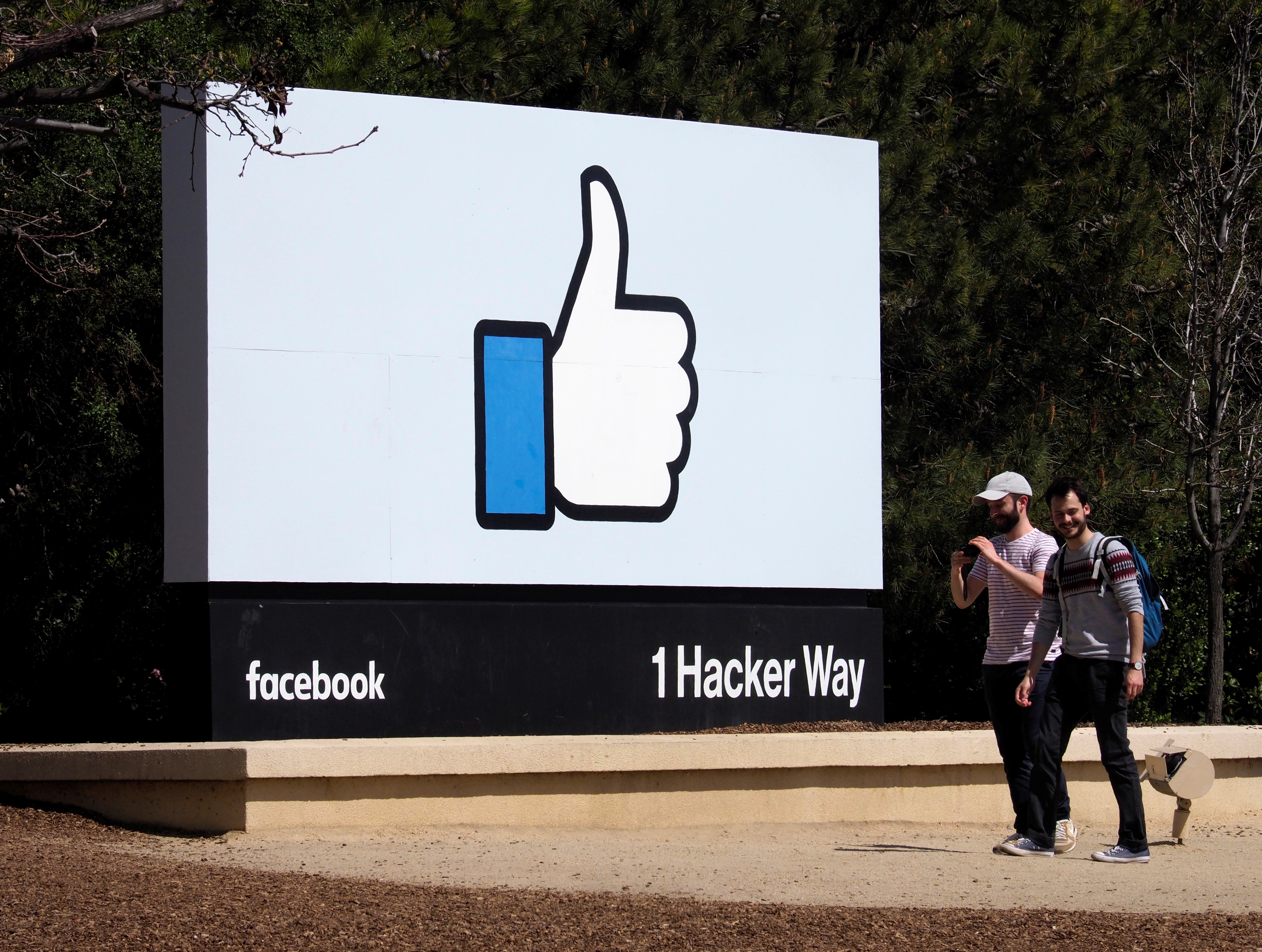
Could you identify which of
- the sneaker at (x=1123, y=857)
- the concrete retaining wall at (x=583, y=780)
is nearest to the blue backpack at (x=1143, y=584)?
the sneaker at (x=1123, y=857)

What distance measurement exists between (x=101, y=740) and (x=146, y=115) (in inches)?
226

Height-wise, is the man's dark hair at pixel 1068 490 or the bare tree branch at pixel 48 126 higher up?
the bare tree branch at pixel 48 126

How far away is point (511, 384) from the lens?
29.2 ft

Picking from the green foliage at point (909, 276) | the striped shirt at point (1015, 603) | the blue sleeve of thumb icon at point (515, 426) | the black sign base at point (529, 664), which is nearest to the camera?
the striped shirt at point (1015, 603)

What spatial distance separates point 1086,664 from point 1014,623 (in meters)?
0.44

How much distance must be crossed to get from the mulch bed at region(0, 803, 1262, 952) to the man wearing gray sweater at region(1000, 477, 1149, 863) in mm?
1290

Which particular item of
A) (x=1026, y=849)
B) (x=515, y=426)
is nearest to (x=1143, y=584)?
(x=1026, y=849)

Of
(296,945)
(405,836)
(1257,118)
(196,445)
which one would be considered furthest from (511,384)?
(1257,118)

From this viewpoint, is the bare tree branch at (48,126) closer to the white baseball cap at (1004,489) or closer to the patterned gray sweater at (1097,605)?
the white baseball cap at (1004,489)

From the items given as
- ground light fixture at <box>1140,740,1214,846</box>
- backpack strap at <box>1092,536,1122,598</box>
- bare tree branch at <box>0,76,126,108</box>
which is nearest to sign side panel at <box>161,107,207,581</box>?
bare tree branch at <box>0,76,126,108</box>

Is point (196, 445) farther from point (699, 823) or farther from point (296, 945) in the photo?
point (296, 945)

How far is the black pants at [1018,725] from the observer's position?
7.20 metres

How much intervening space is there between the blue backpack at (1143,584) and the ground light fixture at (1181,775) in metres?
1.05

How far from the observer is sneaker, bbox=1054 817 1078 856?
7367mm
